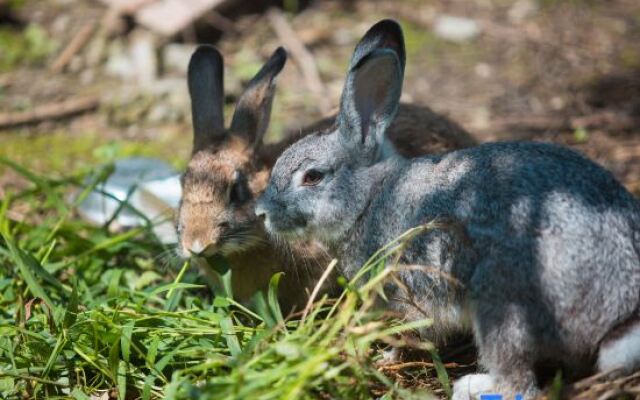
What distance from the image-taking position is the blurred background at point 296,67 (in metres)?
7.59

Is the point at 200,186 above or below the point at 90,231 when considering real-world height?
above

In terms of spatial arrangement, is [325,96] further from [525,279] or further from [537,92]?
[525,279]

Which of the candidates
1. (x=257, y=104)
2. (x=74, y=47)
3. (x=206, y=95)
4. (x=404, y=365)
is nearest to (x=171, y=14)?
(x=74, y=47)

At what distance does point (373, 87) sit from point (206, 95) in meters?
1.35

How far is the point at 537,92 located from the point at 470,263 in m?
4.35

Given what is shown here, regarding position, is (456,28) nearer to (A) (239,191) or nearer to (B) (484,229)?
(A) (239,191)

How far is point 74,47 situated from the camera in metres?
9.27

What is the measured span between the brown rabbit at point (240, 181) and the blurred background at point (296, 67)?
175 centimetres

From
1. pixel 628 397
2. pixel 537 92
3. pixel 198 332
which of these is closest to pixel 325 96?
pixel 537 92

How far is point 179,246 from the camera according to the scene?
16.1 feet

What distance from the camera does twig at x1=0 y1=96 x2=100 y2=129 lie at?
26.8ft

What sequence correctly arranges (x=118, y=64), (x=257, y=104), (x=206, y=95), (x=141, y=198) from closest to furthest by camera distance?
(x=257, y=104) < (x=206, y=95) < (x=141, y=198) < (x=118, y=64)

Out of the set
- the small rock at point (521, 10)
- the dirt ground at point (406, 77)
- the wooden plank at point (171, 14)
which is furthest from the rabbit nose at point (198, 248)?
the small rock at point (521, 10)

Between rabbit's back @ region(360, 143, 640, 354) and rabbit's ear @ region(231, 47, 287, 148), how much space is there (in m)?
1.45
